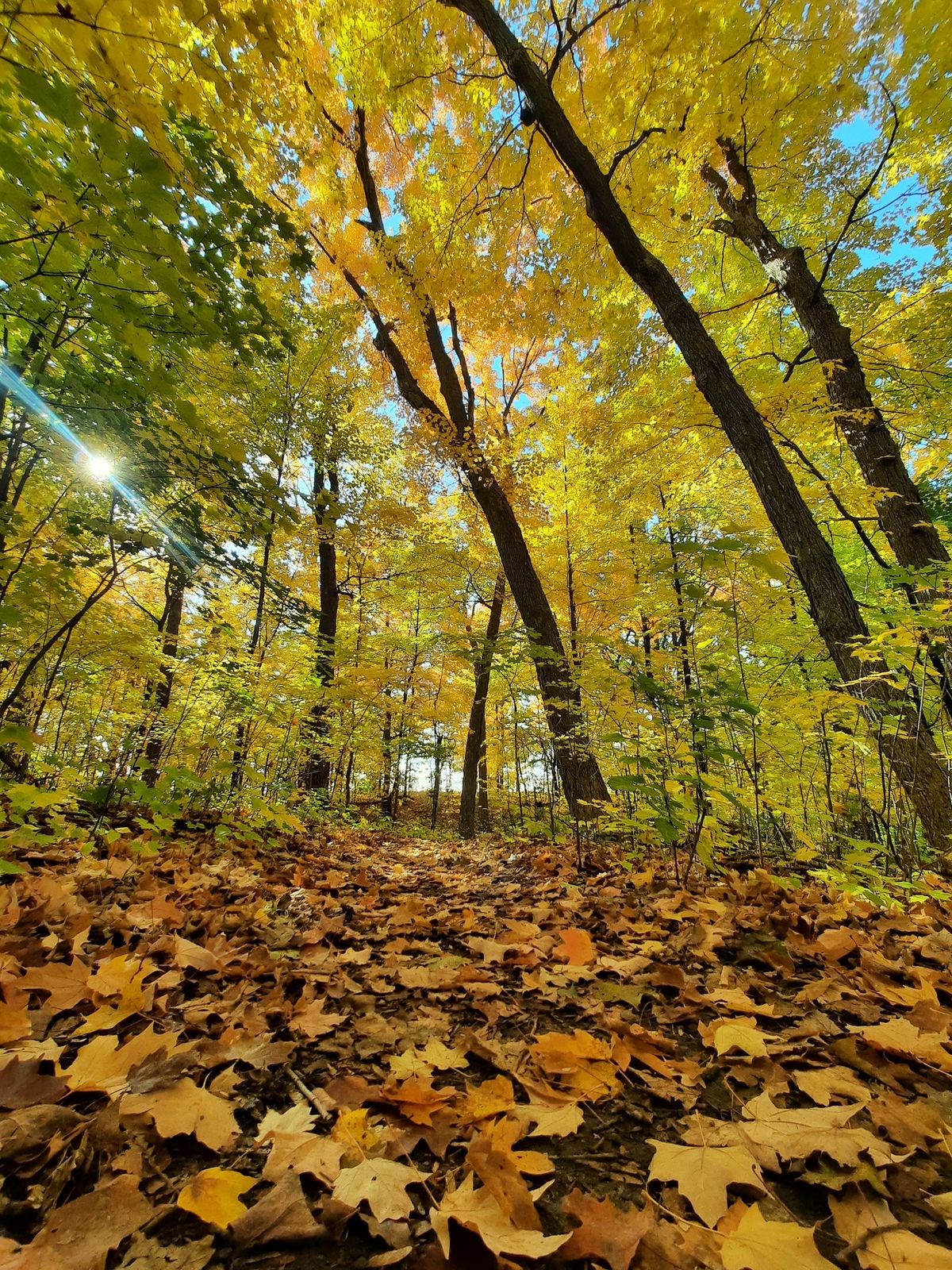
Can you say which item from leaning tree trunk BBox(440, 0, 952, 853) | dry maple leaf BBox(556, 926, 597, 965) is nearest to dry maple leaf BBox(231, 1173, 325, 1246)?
dry maple leaf BBox(556, 926, 597, 965)

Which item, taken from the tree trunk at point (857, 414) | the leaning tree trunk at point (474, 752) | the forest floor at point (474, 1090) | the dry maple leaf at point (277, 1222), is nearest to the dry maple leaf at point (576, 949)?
the forest floor at point (474, 1090)

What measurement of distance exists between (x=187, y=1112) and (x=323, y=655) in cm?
608

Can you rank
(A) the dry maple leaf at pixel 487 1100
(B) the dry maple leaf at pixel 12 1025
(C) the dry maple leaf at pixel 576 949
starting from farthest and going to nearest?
(C) the dry maple leaf at pixel 576 949 → (B) the dry maple leaf at pixel 12 1025 → (A) the dry maple leaf at pixel 487 1100


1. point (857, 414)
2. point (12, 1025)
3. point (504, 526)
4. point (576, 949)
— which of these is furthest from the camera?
point (504, 526)

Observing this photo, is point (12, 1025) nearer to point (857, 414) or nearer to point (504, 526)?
point (504, 526)

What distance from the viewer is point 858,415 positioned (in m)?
4.57

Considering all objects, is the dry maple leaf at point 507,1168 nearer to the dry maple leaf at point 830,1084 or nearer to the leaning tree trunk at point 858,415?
the dry maple leaf at point 830,1084

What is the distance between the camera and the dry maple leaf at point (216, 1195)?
839 millimetres

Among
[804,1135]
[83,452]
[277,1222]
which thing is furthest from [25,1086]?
[83,452]

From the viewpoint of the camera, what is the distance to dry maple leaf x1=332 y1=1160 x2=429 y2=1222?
869 millimetres

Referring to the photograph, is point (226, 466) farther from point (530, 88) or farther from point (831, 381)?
point (831, 381)

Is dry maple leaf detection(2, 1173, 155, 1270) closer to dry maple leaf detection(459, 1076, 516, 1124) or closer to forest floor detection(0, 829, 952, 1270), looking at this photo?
forest floor detection(0, 829, 952, 1270)

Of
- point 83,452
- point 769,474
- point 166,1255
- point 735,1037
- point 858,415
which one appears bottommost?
point 166,1255

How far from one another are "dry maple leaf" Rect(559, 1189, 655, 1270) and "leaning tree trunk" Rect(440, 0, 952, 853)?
2178 millimetres
